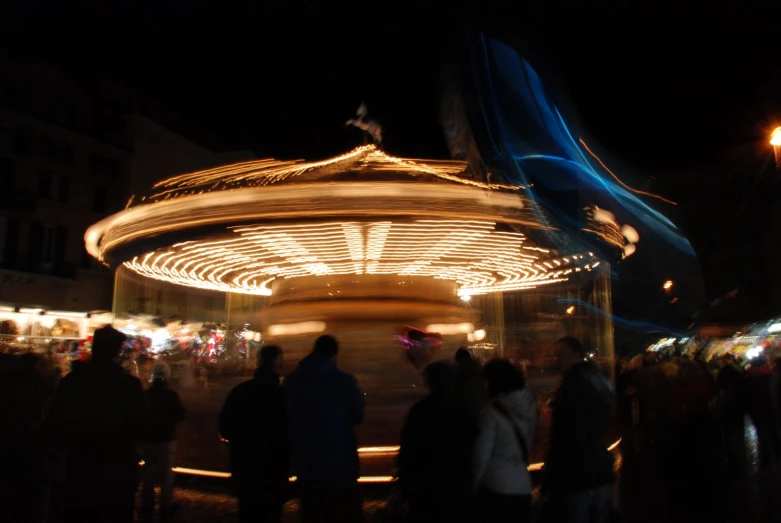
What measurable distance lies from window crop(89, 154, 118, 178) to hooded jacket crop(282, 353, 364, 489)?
32947 millimetres

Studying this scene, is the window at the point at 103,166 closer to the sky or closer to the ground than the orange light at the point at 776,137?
closer to the sky

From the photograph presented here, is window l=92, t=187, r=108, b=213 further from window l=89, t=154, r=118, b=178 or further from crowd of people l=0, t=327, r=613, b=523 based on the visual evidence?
crowd of people l=0, t=327, r=613, b=523

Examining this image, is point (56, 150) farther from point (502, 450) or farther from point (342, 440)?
point (502, 450)

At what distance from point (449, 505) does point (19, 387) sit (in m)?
3.81

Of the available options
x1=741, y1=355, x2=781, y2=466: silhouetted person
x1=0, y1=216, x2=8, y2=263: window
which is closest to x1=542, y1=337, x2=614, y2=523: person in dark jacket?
x1=741, y1=355, x2=781, y2=466: silhouetted person

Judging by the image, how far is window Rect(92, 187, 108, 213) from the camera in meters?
34.0

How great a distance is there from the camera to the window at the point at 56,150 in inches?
1230

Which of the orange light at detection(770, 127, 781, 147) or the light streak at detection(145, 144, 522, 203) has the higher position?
the orange light at detection(770, 127, 781, 147)

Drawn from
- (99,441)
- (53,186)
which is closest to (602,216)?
(99,441)

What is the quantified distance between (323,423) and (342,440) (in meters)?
0.16

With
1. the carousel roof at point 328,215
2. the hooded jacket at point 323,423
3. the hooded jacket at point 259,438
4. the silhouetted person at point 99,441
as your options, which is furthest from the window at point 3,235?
the silhouetted person at point 99,441

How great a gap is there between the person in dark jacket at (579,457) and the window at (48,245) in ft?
102

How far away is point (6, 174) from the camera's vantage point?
29.6 metres

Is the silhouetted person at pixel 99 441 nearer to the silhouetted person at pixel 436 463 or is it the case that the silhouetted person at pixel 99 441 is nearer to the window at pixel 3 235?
the silhouetted person at pixel 436 463
